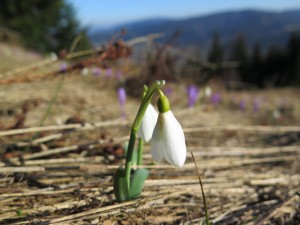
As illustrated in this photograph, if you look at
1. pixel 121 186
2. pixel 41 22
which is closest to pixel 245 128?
pixel 121 186

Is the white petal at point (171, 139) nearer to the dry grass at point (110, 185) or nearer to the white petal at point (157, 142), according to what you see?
the white petal at point (157, 142)

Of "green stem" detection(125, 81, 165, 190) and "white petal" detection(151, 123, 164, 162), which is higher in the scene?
"green stem" detection(125, 81, 165, 190)

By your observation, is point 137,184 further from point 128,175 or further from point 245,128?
point 245,128

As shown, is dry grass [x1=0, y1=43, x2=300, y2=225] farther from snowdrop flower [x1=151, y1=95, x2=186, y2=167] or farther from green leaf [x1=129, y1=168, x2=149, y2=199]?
snowdrop flower [x1=151, y1=95, x2=186, y2=167]

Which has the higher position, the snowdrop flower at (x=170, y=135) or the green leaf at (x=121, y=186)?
the snowdrop flower at (x=170, y=135)

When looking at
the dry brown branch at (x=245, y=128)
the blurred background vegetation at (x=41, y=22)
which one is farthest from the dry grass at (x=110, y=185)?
the blurred background vegetation at (x=41, y=22)

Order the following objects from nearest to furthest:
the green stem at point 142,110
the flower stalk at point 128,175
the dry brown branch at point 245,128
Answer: the green stem at point 142,110
the flower stalk at point 128,175
the dry brown branch at point 245,128

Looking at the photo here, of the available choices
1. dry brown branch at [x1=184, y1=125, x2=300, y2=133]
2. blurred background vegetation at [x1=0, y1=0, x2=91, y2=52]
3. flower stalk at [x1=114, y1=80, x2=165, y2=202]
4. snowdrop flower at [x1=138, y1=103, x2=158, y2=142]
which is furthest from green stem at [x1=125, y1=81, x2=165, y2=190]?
blurred background vegetation at [x1=0, y1=0, x2=91, y2=52]

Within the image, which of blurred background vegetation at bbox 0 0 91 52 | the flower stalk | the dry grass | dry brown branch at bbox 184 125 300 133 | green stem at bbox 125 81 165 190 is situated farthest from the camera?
blurred background vegetation at bbox 0 0 91 52

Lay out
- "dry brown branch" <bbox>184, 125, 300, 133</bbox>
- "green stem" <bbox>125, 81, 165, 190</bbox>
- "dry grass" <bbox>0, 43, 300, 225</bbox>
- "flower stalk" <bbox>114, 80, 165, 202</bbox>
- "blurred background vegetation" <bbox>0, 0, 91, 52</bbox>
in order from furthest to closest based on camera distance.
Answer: "blurred background vegetation" <bbox>0, 0, 91, 52</bbox>, "dry brown branch" <bbox>184, 125, 300, 133</bbox>, "dry grass" <bbox>0, 43, 300, 225</bbox>, "flower stalk" <bbox>114, 80, 165, 202</bbox>, "green stem" <bbox>125, 81, 165, 190</bbox>
